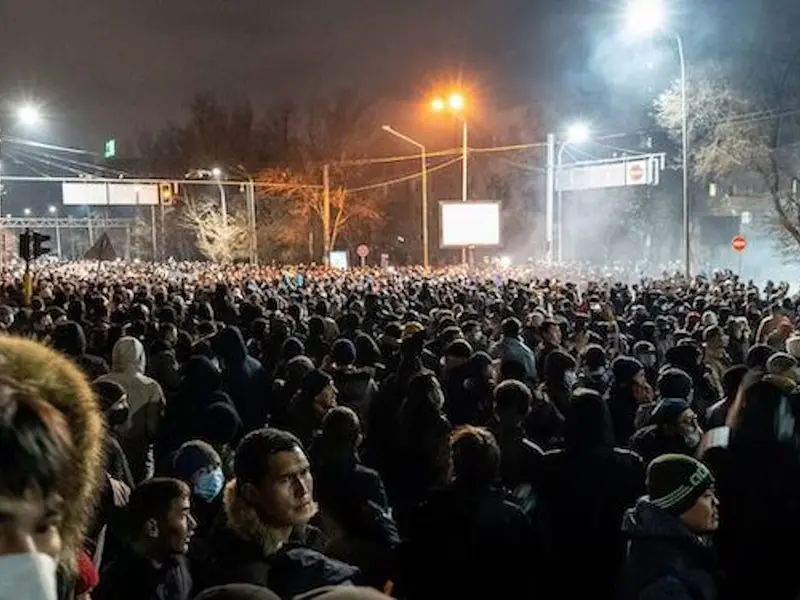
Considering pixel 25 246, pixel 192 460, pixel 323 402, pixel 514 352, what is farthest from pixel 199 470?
pixel 25 246

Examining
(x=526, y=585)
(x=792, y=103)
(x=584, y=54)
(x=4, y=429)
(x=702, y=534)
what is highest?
(x=584, y=54)

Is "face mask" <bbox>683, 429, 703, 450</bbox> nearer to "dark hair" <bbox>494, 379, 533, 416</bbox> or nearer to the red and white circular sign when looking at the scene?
"dark hair" <bbox>494, 379, 533, 416</bbox>

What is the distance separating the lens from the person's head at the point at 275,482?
Result: 3795mm

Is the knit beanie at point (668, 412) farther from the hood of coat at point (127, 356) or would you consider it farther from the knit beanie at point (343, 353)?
the hood of coat at point (127, 356)

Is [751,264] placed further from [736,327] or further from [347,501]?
[347,501]

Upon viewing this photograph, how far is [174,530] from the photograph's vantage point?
400 centimetres

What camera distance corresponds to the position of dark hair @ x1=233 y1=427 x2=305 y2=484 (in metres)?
3.87

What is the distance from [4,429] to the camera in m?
1.60

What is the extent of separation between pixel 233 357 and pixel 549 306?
34.8ft

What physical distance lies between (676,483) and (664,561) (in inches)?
14.9

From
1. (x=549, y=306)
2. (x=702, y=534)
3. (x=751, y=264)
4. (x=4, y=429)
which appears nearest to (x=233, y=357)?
(x=702, y=534)

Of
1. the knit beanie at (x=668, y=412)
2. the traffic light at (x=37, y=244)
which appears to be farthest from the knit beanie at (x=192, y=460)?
the traffic light at (x=37, y=244)

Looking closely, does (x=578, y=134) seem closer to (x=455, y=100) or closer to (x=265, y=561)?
(x=455, y=100)

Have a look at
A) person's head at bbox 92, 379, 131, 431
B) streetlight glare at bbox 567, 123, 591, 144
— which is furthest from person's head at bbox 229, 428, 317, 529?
streetlight glare at bbox 567, 123, 591, 144
